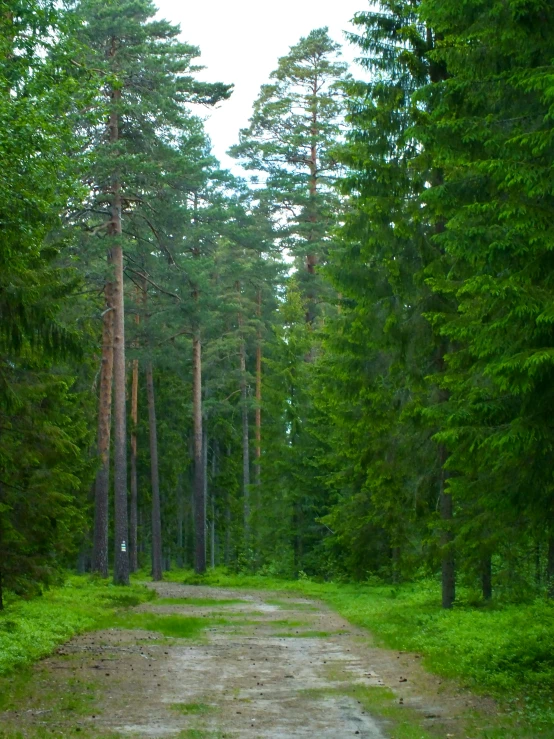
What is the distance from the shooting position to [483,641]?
1199 centimetres

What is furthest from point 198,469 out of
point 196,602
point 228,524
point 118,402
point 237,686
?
point 237,686

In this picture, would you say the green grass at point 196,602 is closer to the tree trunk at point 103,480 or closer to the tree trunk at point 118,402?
the tree trunk at point 118,402

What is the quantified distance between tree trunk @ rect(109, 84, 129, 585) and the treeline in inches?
3.7

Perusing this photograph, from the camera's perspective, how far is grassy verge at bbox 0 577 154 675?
472 inches

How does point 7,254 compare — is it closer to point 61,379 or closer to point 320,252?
point 61,379

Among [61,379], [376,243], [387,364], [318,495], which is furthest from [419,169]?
[318,495]

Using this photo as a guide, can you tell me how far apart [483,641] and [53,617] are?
26.8 ft

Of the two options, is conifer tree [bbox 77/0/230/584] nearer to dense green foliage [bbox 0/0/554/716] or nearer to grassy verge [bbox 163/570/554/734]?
dense green foliage [bbox 0/0/554/716]

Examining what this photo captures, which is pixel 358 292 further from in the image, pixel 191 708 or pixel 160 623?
pixel 191 708

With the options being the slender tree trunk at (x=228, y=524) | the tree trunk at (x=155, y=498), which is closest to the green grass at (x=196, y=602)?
the tree trunk at (x=155, y=498)

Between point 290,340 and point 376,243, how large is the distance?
22958mm

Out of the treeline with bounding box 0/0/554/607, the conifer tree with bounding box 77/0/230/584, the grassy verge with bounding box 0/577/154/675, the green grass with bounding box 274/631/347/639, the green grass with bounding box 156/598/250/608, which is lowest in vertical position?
the green grass with bounding box 156/598/250/608

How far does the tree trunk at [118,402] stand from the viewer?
26.8 metres

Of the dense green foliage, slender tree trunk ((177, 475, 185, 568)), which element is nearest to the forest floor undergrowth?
the dense green foliage
